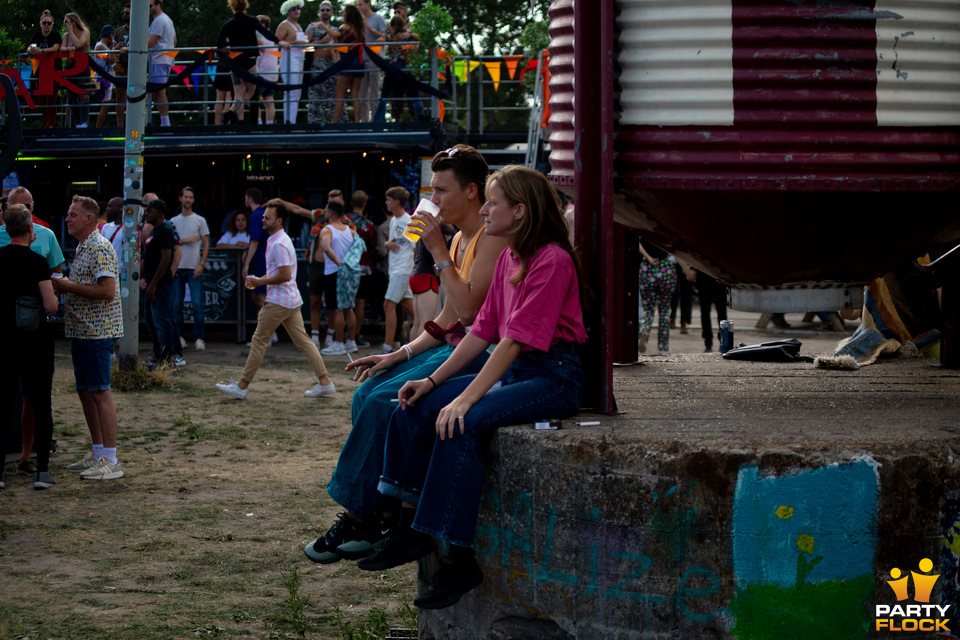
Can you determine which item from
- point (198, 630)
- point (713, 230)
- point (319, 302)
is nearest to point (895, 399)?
point (713, 230)

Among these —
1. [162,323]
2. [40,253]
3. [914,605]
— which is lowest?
[914,605]

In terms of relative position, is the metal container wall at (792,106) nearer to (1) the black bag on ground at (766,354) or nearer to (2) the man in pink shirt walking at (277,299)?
(1) the black bag on ground at (766,354)

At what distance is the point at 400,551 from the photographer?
404cm

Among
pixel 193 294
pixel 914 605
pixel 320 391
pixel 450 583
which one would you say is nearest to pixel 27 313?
pixel 320 391

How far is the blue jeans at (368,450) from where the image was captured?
170 inches

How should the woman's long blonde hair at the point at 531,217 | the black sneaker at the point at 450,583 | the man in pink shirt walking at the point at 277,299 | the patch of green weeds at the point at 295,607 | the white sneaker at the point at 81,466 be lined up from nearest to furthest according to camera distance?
the black sneaker at the point at 450,583 → the woman's long blonde hair at the point at 531,217 → the patch of green weeds at the point at 295,607 → the white sneaker at the point at 81,466 → the man in pink shirt walking at the point at 277,299

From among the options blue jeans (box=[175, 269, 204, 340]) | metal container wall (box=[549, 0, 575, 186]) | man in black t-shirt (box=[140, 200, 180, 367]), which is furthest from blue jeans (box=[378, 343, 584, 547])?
blue jeans (box=[175, 269, 204, 340])

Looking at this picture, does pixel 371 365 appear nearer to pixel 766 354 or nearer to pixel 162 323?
pixel 766 354

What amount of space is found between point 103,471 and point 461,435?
4.28 metres

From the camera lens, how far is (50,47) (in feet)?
56.8

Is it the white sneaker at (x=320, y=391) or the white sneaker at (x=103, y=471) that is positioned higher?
the white sneaker at (x=320, y=391)

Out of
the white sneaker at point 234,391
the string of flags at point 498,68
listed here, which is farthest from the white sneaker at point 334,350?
the string of flags at point 498,68

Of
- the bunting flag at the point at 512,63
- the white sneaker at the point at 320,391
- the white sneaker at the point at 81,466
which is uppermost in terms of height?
the bunting flag at the point at 512,63

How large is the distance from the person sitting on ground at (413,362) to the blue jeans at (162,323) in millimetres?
7514
